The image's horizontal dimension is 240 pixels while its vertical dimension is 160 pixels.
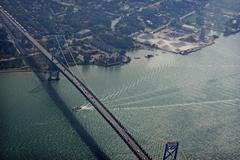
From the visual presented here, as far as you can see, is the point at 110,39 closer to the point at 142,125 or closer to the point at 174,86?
the point at 174,86

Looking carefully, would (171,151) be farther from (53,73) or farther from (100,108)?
(53,73)

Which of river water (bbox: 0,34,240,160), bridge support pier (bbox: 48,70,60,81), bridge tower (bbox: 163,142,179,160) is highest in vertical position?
bridge tower (bbox: 163,142,179,160)

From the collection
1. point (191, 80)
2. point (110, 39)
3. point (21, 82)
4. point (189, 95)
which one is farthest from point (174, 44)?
point (21, 82)

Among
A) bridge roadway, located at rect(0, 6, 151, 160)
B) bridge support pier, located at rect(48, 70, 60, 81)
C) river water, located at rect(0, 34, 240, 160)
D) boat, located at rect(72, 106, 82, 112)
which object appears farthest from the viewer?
bridge support pier, located at rect(48, 70, 60, 81)

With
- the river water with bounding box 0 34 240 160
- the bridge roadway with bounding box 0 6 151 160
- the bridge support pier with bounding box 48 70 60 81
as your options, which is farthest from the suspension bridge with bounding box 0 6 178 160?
the river water with bounding box 0 34 240 160

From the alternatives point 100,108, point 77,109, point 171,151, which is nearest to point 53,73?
point 77,109

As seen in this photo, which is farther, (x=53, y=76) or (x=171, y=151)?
(x=53, y=76)

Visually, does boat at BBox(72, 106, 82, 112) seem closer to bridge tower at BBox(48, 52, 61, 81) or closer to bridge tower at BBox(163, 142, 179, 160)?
bridge tower at BBox(48, 52, 61, 81)
